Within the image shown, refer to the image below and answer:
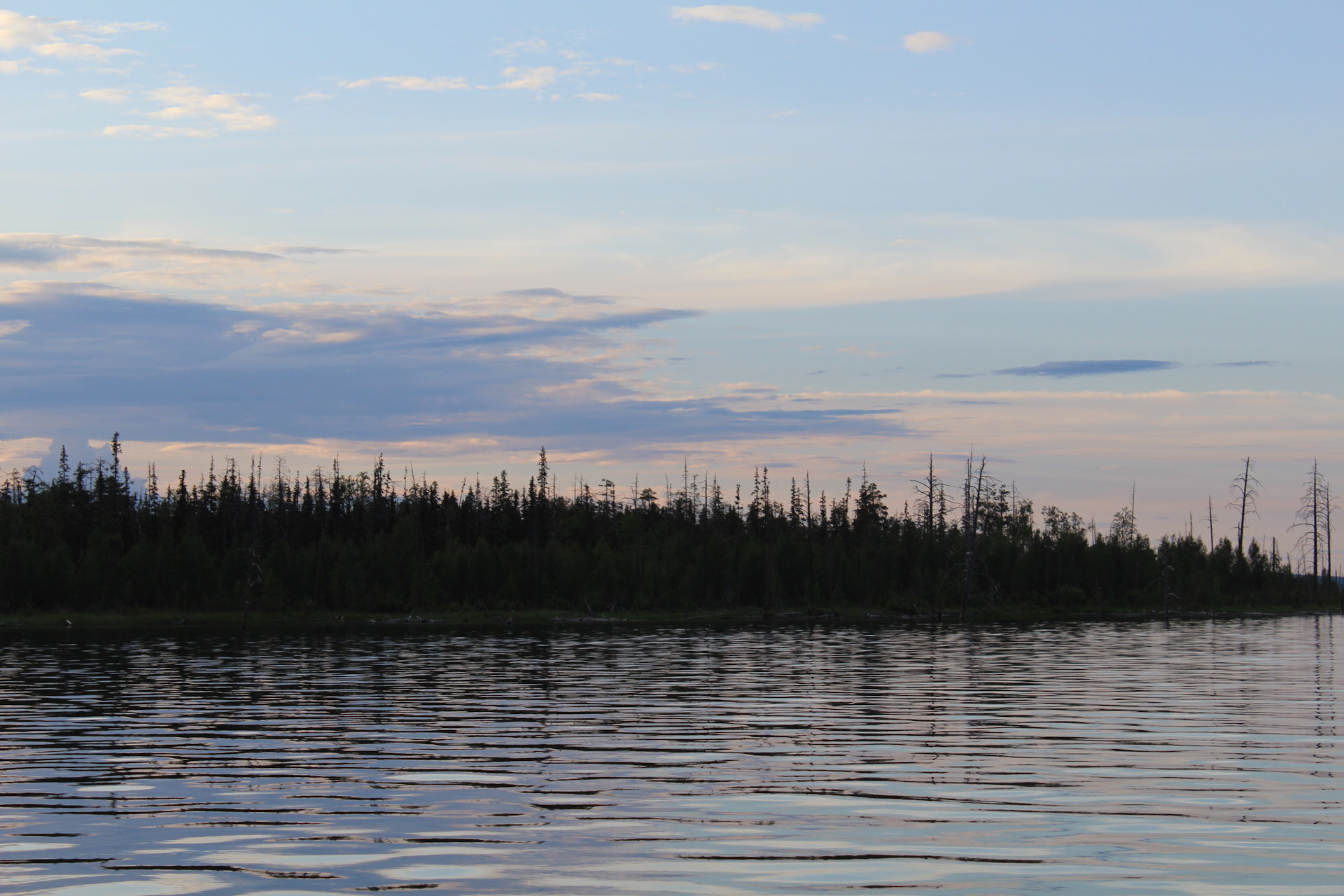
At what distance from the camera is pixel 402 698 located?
128ft

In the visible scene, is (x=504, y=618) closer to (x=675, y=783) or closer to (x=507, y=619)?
(x=507, y=619)

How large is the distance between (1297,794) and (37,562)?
432ft

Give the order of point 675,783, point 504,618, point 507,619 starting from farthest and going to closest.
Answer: point 504,618 < point 507,619 < point 675,783

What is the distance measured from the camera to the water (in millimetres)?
14570

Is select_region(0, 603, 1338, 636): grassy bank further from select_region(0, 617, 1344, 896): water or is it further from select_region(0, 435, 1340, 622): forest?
select_region(0, 617, 1344, 896): water

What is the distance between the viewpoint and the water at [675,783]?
14.6 meters

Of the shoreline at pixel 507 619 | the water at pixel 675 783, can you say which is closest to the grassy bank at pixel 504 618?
the shoreline at pixel 507 619

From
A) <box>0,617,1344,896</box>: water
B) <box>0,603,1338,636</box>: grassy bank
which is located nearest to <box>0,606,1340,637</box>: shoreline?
<box>0,603,1338,636</box>: grassy bank

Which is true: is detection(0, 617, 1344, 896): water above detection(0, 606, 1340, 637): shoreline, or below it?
above

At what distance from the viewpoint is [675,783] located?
70.1 feet

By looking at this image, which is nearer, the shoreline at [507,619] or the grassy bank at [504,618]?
the shoreline at [507,619]

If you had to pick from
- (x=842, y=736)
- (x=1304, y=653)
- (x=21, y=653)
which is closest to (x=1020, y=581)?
(x=1304, y=653)

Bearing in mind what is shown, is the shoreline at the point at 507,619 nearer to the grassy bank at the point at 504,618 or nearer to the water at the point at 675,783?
Answer: the grassy bank at the point at 504,618

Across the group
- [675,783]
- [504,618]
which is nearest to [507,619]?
[504,618]
